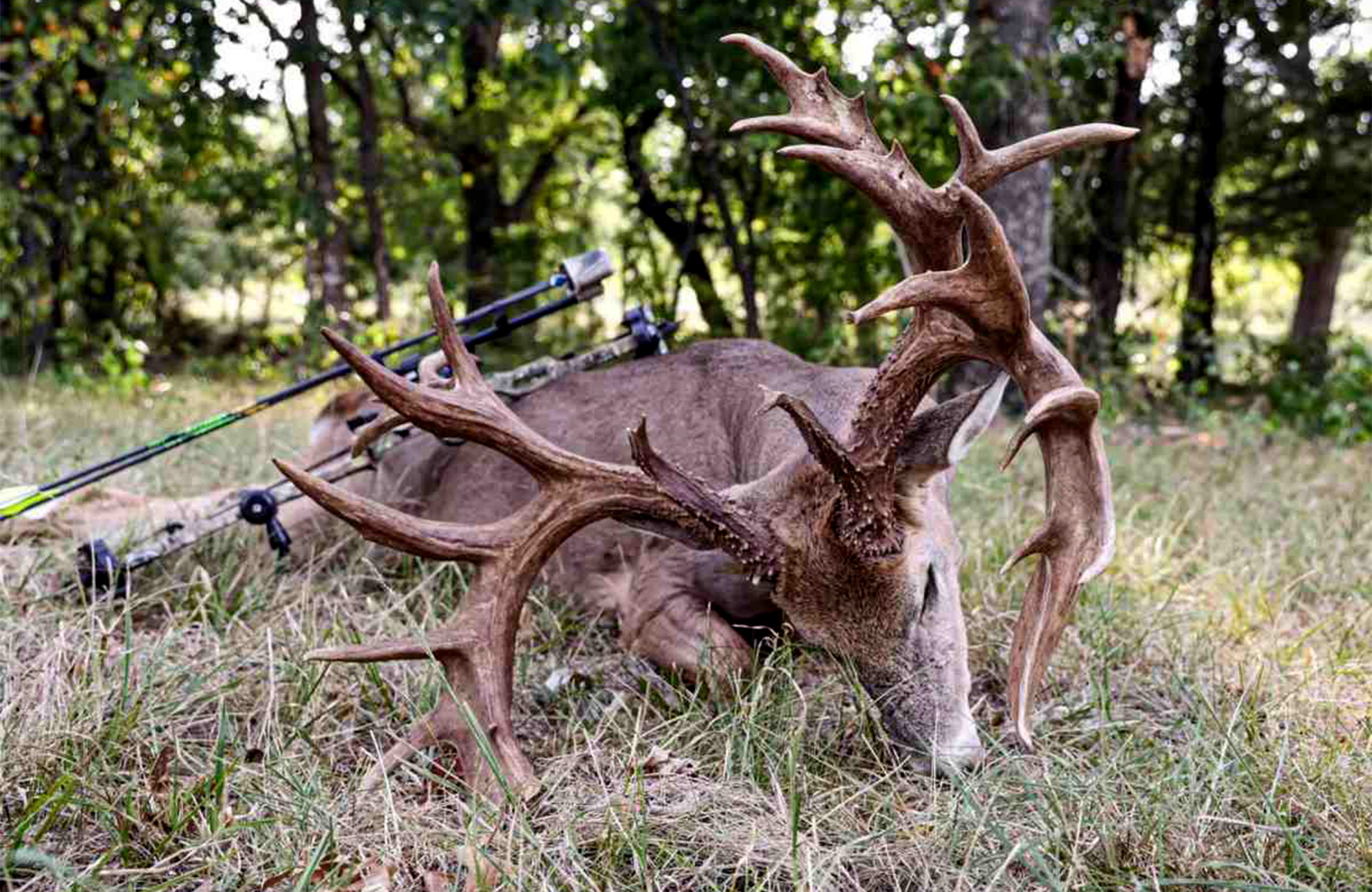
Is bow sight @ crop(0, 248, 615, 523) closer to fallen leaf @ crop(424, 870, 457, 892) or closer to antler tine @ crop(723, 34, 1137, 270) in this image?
antler tine @ crop(723, 34, 1137, 270)

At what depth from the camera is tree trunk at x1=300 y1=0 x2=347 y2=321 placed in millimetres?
8227

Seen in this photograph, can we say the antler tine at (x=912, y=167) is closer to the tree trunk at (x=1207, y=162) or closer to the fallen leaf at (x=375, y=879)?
the fallen leaf at (x=375, y=879)

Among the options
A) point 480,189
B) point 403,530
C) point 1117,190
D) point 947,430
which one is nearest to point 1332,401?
point 1117,190

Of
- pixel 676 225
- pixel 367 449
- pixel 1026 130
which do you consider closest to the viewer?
pixel 367 449

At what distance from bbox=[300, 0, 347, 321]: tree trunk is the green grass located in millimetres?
5272

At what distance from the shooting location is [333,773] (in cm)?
263

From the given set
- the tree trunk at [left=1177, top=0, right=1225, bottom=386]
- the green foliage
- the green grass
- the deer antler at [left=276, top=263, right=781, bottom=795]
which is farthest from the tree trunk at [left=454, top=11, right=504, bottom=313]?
the deer antler at [left=276, top=263, right=781, bottom=795]

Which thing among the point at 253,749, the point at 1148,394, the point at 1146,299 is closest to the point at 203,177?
the point at 1148,394

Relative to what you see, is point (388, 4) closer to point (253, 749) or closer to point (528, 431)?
point (528, 431)

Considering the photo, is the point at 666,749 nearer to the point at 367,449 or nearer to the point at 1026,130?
the point at 367,449

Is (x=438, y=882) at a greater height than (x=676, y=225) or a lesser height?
lesser

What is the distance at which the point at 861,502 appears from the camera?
2.71 m

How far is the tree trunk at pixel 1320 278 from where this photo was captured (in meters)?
14.5

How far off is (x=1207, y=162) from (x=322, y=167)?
30.4 ft
